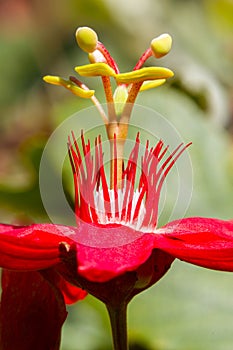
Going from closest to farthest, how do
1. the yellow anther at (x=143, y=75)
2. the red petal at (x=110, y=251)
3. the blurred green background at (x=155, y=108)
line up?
the red petal at (x=110, y=251), the yellow anther at (x=143, y=75), the blurred green background at (x=155, y=108)

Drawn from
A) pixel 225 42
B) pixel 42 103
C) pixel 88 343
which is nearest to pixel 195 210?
pixel 88 343

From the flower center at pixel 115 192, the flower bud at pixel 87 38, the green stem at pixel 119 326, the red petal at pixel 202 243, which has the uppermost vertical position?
the flower bud at pixel 87 38

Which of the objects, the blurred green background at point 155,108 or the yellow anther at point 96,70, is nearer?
the yellow anther at point 96,70

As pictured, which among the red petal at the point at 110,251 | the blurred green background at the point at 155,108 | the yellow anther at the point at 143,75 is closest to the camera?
the red petal at the point at 110,251

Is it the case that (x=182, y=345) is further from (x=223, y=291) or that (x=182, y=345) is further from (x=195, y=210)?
(x=195, y=210)

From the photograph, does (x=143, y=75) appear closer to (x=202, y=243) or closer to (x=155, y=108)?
(x=202, y=243)

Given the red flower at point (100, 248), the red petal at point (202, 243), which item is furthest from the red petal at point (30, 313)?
the red petal at point (202, 243)

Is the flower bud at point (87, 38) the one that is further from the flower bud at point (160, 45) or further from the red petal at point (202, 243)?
the red petal at point (202, 243)
